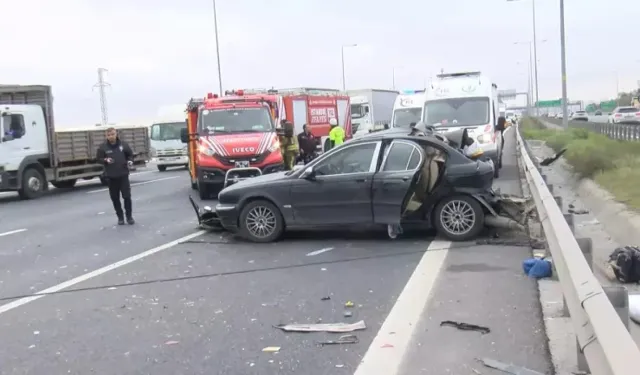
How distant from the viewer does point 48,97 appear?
21.1 meters

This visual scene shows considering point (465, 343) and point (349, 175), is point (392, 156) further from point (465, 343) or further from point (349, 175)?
point (465, 343)

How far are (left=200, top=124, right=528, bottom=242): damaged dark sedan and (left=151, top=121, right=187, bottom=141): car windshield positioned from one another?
2026cm

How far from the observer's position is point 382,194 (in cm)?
979

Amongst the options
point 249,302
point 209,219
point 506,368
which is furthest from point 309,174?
point 506,368

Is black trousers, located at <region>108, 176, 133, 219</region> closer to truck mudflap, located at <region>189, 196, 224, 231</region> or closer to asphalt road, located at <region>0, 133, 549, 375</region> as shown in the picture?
asphalt road, located at <region>0, 133, 549, 375</region>

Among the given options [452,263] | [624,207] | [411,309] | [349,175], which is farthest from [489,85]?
[411,309]

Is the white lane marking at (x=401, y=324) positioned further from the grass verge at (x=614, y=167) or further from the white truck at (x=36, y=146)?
the white truck at (x=36, y=146)

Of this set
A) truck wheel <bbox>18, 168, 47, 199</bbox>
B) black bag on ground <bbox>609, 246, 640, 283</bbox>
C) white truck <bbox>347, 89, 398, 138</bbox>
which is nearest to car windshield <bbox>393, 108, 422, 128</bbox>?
white truck <bbox>347, 89, 398, 138</bbox>

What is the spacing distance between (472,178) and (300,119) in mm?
18247

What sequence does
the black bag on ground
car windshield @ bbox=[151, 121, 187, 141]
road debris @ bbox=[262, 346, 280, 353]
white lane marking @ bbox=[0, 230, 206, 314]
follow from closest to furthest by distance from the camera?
road debris @ bbox=[262, 346, 280, 353] → the black bag on ground → white lane marking @ bbox=[0, 230, 206, 314] → car windshield @ bbox=[151, 121, 187, 141]

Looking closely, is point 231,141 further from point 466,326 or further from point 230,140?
point 466,326

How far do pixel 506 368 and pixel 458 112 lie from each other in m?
15.8

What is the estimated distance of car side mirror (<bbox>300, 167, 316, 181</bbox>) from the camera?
10109 millimetres

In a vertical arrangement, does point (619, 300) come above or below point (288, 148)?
below
